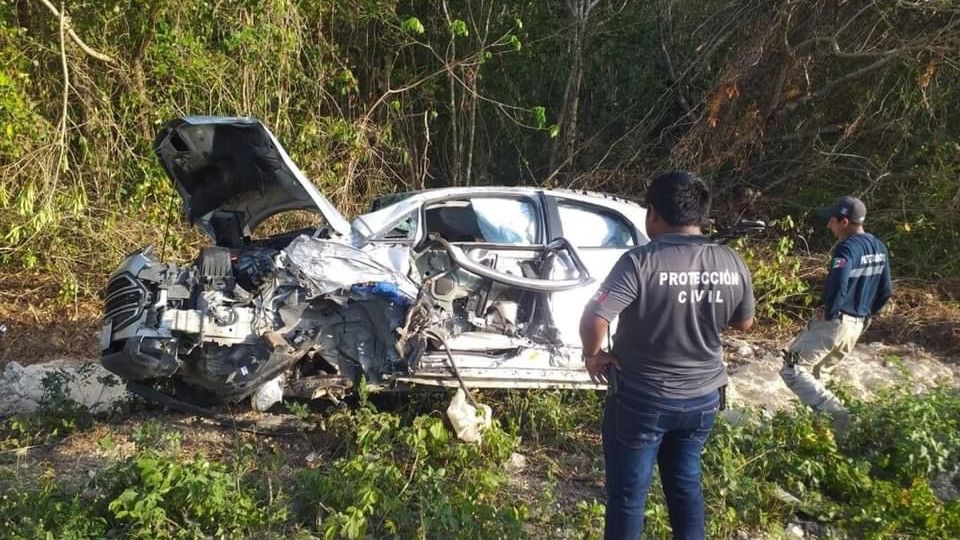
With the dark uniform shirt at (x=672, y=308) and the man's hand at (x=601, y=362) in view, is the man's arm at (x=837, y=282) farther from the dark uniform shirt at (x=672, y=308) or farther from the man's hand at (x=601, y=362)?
the man's hand at (x=601, y=362)

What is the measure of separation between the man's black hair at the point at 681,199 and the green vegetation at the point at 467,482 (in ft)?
5.31

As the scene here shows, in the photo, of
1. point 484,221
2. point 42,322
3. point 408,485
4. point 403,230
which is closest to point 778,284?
point 484,221

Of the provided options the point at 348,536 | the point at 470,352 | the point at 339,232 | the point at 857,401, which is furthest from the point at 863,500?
the point at 339,232

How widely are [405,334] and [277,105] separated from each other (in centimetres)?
578

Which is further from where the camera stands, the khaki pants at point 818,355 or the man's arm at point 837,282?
the khaki pants at point 818,355

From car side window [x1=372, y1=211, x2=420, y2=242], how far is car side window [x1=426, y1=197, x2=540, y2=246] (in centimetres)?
14

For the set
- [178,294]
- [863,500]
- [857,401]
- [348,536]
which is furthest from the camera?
[857,401]

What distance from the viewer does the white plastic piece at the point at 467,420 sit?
4.44 m

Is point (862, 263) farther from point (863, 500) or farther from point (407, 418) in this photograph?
point (407, 418)

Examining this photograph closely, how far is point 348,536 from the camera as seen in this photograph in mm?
3252

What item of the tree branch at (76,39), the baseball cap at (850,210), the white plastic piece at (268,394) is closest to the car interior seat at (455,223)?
the white plastic piece at (268,394)

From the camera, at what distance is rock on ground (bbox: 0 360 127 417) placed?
5.29 metres

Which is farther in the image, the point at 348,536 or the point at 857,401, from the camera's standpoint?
the point at 857,401

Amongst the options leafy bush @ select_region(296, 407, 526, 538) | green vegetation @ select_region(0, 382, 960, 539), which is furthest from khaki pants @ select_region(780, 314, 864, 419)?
leafy bush @ select_region(296, 407, 526, 538)
